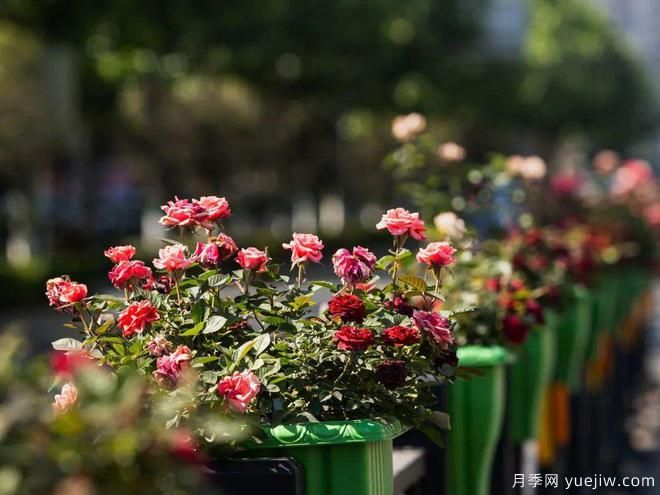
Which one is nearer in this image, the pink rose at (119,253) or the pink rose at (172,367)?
the pink rose at (172,367)

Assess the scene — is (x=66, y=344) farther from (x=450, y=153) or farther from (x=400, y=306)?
(x=450, y=153)

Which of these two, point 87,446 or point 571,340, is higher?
point 87,446

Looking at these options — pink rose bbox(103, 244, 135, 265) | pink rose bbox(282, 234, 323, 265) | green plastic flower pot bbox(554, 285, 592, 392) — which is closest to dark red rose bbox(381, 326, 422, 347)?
pink rose bbox(282, 234, 323, 265)

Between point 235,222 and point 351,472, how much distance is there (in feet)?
144

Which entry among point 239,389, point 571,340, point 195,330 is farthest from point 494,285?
point 239,389

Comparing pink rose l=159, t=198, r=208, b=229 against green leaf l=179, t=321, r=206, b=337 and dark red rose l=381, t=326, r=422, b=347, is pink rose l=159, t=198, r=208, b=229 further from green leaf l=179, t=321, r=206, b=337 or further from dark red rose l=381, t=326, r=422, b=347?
dark red rose l=381, t=326, r=422, b=347

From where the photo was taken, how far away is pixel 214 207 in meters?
3.55

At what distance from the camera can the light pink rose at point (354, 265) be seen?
11.5 ft

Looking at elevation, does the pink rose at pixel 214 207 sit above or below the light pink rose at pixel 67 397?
above

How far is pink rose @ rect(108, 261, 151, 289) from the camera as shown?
3.42m

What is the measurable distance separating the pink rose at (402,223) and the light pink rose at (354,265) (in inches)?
6.5

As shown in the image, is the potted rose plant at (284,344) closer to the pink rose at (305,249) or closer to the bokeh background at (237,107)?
the pink rose at (305,249)

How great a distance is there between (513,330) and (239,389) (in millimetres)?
2047

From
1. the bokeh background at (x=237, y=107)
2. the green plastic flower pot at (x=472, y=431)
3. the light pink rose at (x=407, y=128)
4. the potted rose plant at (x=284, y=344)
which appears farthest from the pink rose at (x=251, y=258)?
the bokeh background at (x=237, y=107)
